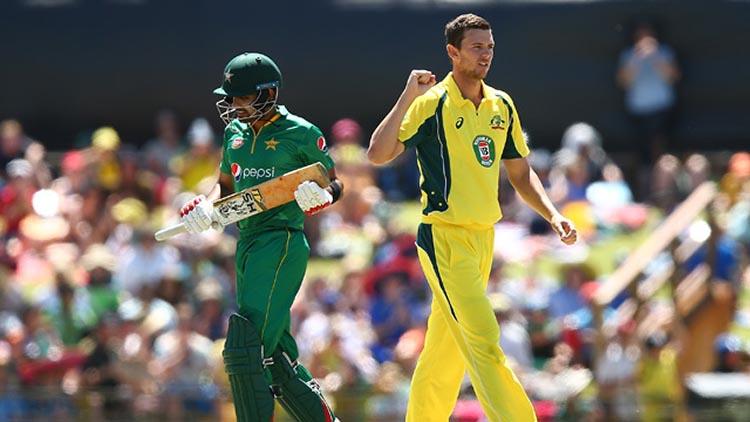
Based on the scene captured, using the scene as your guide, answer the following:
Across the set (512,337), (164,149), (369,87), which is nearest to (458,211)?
(512,337)

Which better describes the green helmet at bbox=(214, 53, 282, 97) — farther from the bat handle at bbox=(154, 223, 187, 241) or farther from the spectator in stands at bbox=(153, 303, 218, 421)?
the spectator in stands at bbox=(153, 303, 218, 421)

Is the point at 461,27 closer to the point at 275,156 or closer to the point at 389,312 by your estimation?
the point at 275,156

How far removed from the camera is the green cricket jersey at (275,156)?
7926 millimetres

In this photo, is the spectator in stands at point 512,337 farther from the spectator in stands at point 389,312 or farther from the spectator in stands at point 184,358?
the spectator in stands at point 184,358

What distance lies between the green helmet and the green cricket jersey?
0.76ft

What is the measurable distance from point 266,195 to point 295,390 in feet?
3.40

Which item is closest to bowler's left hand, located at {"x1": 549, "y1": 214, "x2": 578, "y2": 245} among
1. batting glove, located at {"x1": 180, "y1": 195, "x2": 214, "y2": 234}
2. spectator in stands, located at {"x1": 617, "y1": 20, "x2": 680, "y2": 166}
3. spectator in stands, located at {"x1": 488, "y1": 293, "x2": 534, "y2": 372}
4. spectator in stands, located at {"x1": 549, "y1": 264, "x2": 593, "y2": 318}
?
batting glove, located at {"x1": 180, "y1": 195, "x2": 214, "y2": 234}

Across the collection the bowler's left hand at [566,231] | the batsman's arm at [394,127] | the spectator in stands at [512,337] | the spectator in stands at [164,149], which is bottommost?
the bowler's left hand at [566,231]

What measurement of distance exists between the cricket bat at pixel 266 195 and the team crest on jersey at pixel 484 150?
0.78 metres

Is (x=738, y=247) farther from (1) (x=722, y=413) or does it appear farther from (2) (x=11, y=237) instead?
(2) (x=11, y=237)

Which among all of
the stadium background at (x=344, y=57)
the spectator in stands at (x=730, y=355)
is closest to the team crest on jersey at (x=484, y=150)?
the spectator in stands at (x=730, y=355)

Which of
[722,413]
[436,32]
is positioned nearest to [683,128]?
[436,32]

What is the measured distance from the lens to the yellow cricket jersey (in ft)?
25.4

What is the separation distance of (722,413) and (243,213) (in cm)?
572
